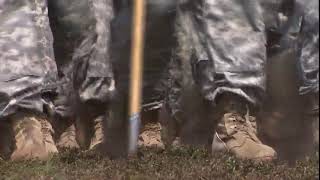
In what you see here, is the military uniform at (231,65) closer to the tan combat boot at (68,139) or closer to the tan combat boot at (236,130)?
the tan combat boot at (236,130)

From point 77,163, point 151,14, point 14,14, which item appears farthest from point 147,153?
point 14,14

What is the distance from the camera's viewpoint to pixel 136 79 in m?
3.24

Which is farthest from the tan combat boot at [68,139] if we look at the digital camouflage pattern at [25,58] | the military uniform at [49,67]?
the digital camouflage pattern at [25,58]

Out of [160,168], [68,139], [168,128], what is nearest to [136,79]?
[160,168]

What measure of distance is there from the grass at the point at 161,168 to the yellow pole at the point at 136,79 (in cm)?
7

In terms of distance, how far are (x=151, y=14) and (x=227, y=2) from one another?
0.92 ft

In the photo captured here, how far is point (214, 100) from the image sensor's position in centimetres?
343

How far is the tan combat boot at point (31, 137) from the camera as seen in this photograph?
342cm

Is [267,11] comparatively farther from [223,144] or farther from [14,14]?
[14,14]

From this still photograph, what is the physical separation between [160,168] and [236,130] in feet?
1.33

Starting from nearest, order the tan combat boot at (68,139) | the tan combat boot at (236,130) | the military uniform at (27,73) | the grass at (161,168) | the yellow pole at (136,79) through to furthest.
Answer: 1. the grass at (161,168)
2. the yellow pole at (136,79)
3. the tan combat boot at (236,130)
4. the military uniform at (27,73)
5. the tan combat boot at (68,139)

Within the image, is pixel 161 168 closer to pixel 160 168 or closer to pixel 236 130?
pixel 160 168

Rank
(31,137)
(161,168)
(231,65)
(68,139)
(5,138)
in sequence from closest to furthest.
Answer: (161,168), (231,65), (31,137), (5,138), (68,139)

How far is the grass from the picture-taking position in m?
3.01
